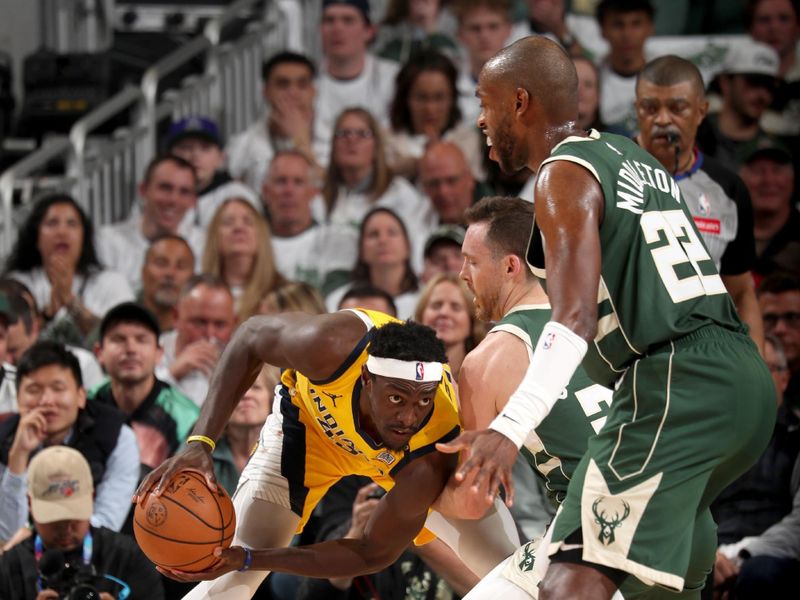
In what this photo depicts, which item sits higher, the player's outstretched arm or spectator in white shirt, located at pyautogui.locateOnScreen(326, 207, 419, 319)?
spectator in white shirt, located at pyautogui.locateOnScreen(326, 207, 419, 319)

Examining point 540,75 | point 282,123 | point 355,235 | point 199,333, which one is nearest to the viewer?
point 540,75

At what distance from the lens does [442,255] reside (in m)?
7.70

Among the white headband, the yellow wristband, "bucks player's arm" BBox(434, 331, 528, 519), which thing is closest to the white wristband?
"bucks player's arm" BBox(434, 331, 528, 519)

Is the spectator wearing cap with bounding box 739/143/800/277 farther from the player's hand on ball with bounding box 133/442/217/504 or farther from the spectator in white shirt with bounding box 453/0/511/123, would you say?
the player's hand on ball with bounding box 133/442/217/504

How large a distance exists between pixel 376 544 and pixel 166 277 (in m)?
4.36

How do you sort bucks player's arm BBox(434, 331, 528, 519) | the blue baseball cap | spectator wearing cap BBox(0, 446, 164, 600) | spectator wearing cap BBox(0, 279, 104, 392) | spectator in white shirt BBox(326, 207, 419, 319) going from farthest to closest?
the blue baseball cap, spectator in white shirt BBox(326, 207, 419, 319), spectator wearing cap BBox(0, 279, 104, 392), spectator wearing cap BBox(0, 446, 164, 600), bucks player's arm BBox(434, 331, 528, 519)

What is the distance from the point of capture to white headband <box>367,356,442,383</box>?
151 inches

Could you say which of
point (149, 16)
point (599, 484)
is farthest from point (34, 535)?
point (149, 16)

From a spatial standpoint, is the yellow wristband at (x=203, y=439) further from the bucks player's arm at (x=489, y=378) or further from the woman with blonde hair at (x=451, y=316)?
the woman with blonde hair at (x=451, y=316)

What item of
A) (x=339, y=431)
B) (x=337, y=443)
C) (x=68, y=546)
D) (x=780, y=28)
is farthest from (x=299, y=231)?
(x=339, y=431)

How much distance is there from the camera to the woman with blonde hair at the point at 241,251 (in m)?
7.93

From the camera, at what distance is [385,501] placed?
12.8 ft

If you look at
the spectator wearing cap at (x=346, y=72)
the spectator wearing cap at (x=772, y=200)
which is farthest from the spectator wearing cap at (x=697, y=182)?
the spectator wearing cap at (x=346, y=72)

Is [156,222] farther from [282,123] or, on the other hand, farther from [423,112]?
[423,112]
